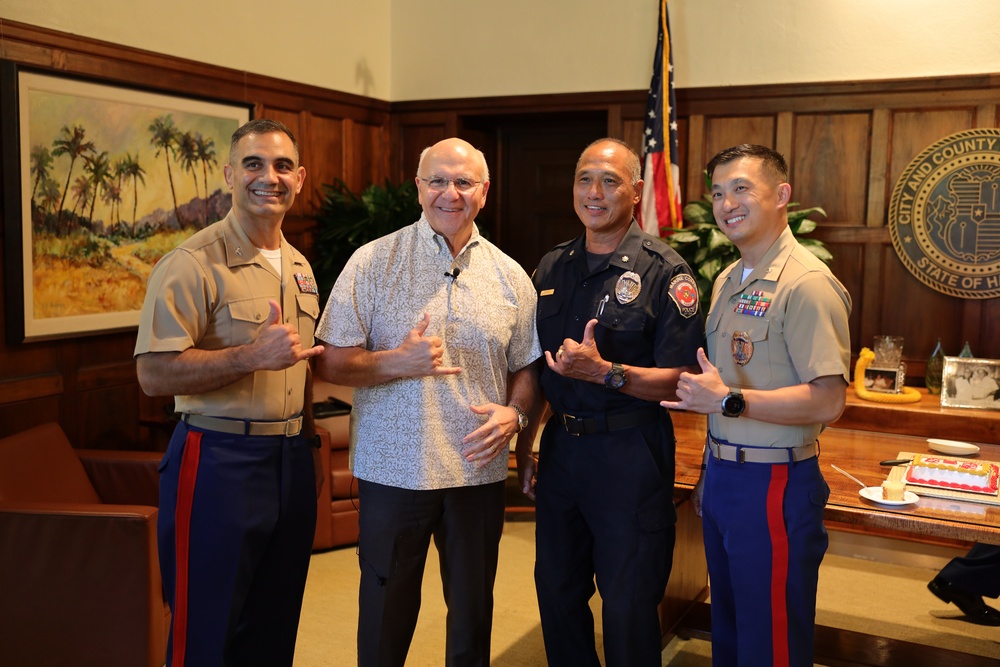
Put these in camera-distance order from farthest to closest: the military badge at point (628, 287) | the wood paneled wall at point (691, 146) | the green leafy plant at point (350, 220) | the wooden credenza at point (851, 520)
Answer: the green leafy plant at point (350, 220), the wood paneled wall at point (691, 146), the military badge at point (628, 287), the wooden credenza at point (851, 520)

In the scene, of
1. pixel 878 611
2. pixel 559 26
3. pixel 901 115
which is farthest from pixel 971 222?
pixel 559 26

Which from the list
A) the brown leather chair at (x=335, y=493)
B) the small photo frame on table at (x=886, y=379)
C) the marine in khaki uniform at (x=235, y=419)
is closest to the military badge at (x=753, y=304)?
the marine in khaki uniform at (x=235, y=419)

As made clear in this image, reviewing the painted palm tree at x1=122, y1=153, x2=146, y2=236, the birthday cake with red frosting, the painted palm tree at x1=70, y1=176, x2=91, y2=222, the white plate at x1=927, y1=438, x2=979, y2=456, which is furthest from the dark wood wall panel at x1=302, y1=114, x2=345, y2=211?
the birthday cake with red frosting

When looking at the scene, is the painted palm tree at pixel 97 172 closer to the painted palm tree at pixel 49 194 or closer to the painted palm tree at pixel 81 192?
the painted palm tree at pixel 81 192

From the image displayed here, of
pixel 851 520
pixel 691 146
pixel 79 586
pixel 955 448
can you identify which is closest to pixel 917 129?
pixel 691 146

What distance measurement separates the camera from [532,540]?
473 centimetres

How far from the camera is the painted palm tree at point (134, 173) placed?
421cm

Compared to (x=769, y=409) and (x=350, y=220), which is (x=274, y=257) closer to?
(x=769, y=409)

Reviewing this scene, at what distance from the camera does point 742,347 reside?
7.92ft

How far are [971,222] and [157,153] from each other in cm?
418

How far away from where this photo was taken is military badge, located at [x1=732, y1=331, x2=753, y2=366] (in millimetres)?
A: 2397

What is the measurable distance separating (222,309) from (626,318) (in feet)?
3.65

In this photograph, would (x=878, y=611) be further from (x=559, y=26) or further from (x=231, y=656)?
(x=559, y=26)

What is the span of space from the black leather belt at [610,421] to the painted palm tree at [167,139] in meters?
2.81
